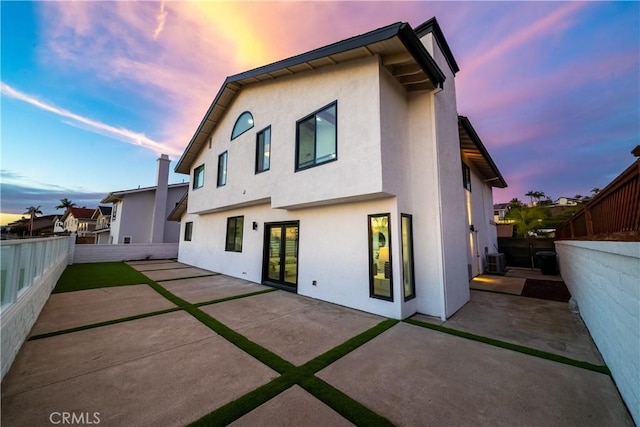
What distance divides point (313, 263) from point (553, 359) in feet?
15.6

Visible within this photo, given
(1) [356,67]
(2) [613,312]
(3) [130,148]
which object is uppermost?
(3) [130,148]

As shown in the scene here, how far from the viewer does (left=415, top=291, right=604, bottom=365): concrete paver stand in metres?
3.67

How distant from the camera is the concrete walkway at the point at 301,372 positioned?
220 cm

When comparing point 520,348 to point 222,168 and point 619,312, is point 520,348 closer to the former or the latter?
point 619,312

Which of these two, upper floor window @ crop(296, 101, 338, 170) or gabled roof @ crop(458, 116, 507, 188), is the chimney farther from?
gabled roof @ crop(458, 116, 507, 188)

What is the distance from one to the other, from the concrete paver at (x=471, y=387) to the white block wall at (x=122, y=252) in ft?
57.7

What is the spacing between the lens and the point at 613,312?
291cm

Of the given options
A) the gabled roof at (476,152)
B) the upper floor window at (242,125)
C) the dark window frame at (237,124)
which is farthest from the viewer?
the upper floor window at (242,125)

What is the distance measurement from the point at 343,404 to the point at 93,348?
3768 mm

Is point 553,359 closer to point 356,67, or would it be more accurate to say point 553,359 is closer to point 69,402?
point 69,402

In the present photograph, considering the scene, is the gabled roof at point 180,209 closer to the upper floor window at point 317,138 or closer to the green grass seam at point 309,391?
the upper floor window at point 317,138

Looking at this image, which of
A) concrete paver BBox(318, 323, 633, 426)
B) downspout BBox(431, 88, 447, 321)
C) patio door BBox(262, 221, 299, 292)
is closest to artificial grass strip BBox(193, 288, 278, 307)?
patio door BBox(262, 221, 299, 292)

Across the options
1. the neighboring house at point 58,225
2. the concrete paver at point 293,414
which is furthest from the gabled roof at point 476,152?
the neighboring house at point 58,225

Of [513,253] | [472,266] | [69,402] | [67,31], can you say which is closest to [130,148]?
[67,31]
